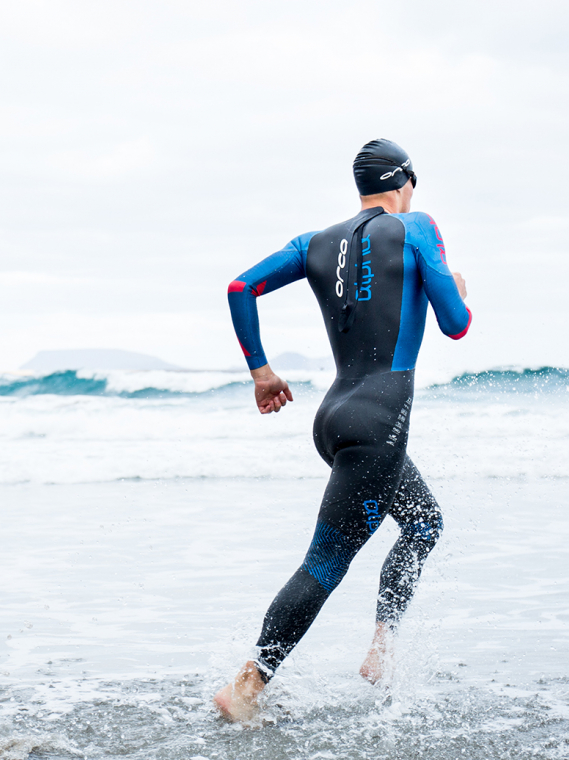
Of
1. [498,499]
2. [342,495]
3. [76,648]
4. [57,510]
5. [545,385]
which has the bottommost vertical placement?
[545,385]

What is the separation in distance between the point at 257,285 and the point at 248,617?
192cm

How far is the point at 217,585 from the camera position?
453 cm

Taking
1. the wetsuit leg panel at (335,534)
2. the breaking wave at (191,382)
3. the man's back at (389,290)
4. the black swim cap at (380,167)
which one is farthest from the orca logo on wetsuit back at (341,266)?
the breaking wave at (191,382)

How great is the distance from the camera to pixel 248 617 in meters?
3.93

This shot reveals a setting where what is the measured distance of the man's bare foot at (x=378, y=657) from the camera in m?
2.88

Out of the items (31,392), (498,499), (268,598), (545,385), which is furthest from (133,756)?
(31,392)

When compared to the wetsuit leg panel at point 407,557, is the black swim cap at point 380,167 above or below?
above

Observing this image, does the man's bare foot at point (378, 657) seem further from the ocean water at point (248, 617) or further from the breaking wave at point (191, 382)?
the breaking wave at point (191, 382)

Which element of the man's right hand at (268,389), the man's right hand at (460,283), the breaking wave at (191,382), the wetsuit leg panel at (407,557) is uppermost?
the man's right hand at (460,283)

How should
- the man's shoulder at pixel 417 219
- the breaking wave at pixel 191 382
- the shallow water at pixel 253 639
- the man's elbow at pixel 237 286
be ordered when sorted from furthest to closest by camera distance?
the breaking wave at pixel 191 382, the man's elbow at pixel 237 286, the man's shoulder at pixel 417 219, the shallow water at pixel 253 639

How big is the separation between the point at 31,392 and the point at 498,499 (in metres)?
18.6

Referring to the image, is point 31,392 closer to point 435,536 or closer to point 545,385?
point 545,385

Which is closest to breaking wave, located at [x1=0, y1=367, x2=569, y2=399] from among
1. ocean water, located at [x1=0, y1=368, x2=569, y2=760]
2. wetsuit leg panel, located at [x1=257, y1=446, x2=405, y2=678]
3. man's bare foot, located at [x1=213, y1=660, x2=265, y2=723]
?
ocean water, located at [x1=0, y1=368, x2=569, y2=760]

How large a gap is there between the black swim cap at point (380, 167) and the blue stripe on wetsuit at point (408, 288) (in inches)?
7.7
